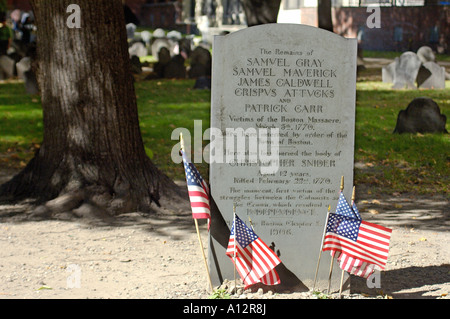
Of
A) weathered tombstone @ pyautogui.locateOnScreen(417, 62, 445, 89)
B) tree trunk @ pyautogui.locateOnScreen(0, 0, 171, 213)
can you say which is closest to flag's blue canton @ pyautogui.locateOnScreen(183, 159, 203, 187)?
tree trunk @ pyautogui.locateOnScreen(0, 0, 171, 213)

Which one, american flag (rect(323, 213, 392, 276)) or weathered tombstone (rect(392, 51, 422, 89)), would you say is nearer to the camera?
american flag (rect(323, 213, 392, 276))

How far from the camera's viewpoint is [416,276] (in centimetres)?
591

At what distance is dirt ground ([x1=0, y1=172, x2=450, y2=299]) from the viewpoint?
550 cm

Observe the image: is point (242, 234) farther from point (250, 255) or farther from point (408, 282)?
point (408, 282)

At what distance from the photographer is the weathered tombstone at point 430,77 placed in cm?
1850

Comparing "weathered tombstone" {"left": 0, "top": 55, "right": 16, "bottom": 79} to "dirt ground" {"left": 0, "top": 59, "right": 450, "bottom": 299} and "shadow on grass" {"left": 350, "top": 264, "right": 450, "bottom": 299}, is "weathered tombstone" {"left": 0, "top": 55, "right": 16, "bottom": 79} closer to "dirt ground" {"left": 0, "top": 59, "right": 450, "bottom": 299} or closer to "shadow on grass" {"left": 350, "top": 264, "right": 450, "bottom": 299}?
"dirt ground" {"left": 0, "top": 59, "right": 450, "bottom": 299}

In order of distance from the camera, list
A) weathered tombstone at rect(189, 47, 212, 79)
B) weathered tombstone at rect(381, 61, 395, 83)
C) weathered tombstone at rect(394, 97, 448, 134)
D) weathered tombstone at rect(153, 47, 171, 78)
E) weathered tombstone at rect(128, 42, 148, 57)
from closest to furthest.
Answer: weathered tombstone at rect(394, 97, 448, 134)
weathered tombstone at rect(381, 61, 395, 83)
weathered tombstone at rect(189, 47, 212, 79)
weathered tombstone at rect(153, 47, 171, 78)
weathered tombstone at rect(128, 42, 148, 57)

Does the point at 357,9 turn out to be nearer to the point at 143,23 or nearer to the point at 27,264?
the point at 143,23

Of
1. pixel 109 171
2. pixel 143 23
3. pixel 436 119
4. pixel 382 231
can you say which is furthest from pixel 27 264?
pixel 143 23

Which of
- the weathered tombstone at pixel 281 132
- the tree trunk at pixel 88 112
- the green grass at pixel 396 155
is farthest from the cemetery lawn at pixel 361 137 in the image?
the weathered tombstone at pixel 281 132

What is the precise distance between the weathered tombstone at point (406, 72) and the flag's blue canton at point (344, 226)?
14.1 meters

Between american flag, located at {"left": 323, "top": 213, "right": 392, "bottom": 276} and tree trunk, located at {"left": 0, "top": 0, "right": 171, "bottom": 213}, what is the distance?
122 inches

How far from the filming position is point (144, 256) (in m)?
6.44
